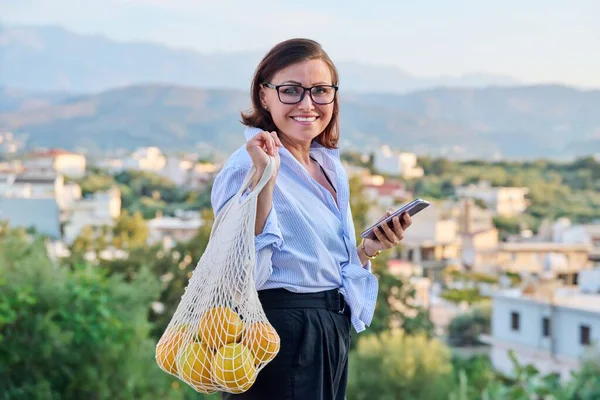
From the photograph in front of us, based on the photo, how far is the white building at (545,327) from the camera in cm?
1488

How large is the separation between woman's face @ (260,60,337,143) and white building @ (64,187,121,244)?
1310 inches

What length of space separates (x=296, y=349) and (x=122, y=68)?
89345mm

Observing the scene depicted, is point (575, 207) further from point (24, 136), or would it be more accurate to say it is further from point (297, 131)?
point (297, 131)

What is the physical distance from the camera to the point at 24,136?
216 feet

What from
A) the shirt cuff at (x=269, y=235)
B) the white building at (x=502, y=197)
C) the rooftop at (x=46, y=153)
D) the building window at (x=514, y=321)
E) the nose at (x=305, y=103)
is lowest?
the building window at (x=514, y=321)

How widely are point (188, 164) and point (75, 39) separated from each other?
120 feet

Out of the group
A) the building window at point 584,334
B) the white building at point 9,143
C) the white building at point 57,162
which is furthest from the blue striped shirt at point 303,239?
the white building at point 9,143

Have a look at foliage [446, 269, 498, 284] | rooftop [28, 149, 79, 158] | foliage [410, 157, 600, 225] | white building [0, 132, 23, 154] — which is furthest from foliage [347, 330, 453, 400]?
rooftop [28, 149, 79, 158]

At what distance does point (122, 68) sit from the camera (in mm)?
88625

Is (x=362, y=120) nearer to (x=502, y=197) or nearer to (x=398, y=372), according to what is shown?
(x=502, y=197)

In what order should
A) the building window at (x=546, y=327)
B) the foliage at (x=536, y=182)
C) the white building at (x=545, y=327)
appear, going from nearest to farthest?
the white building at (x=545, y=327), the building window at (x=546, y=327), the foliage at (x=536, y=182)

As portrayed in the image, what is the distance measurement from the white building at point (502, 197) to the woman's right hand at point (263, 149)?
4964cm

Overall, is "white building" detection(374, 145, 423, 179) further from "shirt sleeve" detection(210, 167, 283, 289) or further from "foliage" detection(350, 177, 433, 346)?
"shirt sleeve" detection(210, 167, 283, 289)

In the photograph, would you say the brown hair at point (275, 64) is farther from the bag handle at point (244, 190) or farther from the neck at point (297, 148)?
the bag handle at point (244, 190)
